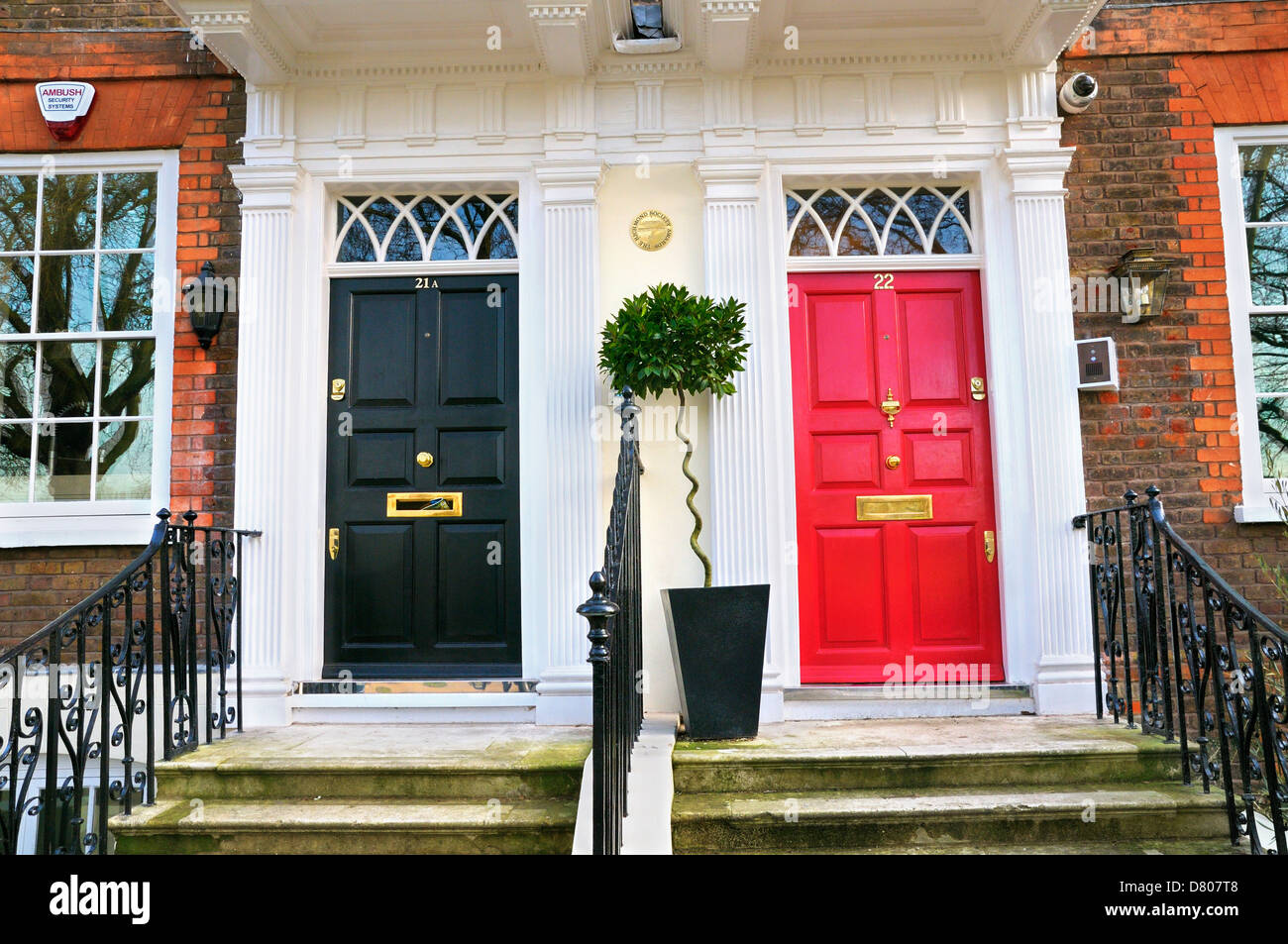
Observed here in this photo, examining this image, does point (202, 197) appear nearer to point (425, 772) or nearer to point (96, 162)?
point (96, 162)

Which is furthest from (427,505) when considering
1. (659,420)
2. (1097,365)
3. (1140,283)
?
(1140,283)

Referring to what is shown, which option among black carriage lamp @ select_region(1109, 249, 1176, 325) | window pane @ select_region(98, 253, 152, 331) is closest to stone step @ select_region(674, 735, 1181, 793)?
black carriage lamp @ select_region(1109, 249, 1176, 325)

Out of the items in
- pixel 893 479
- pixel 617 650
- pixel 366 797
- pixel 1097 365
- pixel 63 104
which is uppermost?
pixel 63 104

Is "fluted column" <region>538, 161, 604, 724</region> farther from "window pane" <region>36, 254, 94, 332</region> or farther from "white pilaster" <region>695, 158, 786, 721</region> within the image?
"window pane" <region>36, 254, 94, 332</region>

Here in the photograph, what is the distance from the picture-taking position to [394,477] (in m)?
5.04

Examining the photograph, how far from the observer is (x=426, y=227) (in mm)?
5207

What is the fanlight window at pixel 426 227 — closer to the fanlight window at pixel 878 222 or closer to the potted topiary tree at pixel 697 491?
the potted topiary tree at pixel 697 491

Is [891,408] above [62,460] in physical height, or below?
above

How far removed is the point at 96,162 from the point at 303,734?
3206 millimetres

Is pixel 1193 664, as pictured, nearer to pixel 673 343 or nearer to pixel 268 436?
pixel 673 343

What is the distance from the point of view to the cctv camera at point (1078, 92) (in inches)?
195

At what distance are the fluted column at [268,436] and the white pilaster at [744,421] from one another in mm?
2028

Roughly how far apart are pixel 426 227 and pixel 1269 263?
4333 mm
